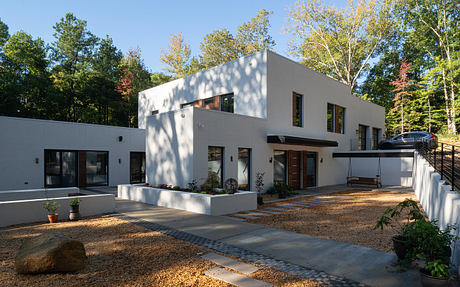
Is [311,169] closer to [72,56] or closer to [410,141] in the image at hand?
[410,141]

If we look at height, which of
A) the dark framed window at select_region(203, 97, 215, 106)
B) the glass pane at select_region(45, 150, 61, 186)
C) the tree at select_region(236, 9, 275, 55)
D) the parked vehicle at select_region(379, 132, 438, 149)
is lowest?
the glass pane at select_region(45, 150, 61, 186)

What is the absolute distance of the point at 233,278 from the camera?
388 centimetres

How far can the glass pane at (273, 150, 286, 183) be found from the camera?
14047mm

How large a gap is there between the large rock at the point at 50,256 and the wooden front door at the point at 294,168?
11643 mm

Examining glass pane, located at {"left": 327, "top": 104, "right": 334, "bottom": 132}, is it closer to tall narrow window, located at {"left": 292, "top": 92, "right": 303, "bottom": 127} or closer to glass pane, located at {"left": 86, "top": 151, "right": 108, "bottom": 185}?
tall narrow window, located at {"left": 292, "top": 92, "right": 303, "bottom": 127}

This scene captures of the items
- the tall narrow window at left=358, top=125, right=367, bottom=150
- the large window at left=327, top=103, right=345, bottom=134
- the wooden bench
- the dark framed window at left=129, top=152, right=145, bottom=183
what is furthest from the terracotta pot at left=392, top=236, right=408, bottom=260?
the tall narrow window at left=358, top=125, right=367, bottom=150

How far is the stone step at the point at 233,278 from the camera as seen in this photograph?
3.69 meters

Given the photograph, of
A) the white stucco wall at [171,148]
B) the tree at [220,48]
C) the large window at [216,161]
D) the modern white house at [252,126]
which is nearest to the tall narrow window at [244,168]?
the modern white house at [252,126]

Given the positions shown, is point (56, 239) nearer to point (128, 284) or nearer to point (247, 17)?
point (128, 284)

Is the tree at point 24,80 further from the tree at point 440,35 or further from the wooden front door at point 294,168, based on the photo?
the tree at point 440,35

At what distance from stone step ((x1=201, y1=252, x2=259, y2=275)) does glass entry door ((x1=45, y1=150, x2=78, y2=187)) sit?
12.4 metres

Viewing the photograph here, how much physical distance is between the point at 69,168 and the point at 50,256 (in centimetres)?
1231

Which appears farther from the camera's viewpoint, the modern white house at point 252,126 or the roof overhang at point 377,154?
the roof overhang at point 377,154

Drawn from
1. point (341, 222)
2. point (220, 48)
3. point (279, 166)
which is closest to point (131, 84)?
point (220, 48)
